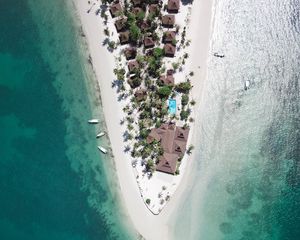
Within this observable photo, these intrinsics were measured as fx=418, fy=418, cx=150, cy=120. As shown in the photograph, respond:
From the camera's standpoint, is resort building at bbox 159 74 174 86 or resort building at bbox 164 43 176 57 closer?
resort building at bbox 164 43 176 57

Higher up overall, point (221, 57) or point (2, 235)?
point (221, 57)

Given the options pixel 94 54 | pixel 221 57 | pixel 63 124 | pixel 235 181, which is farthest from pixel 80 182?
pixel 221 57

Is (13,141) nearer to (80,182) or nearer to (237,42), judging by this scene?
(80,182)

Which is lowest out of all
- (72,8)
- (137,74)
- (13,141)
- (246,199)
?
(246,199)

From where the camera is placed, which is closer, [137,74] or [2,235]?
[137,74]

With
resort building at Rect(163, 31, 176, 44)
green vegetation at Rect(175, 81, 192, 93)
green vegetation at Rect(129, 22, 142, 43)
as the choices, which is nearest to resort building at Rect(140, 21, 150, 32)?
green vegetation at Rect(129, 22, 142, 43)

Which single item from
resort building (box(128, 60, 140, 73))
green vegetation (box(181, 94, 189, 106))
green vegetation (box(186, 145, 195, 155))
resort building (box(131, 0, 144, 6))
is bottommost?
green vegetation (box(186, 145, 195, 155))

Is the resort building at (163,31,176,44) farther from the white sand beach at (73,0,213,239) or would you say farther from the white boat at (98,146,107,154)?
the white boat at (98,146,107,154)

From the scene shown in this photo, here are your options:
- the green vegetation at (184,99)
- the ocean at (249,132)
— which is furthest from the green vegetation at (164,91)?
the ocean at (249,132)
